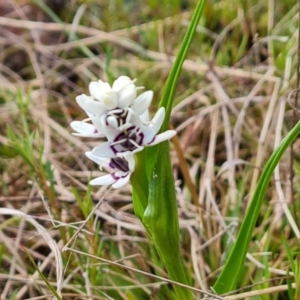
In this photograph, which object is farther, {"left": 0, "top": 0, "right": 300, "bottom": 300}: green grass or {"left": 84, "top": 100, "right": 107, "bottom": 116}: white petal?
{"left": 0, "top": 0, "right": 300, "bottom": 300}: green grass

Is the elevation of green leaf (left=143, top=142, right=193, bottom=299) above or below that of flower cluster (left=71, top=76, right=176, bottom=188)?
below

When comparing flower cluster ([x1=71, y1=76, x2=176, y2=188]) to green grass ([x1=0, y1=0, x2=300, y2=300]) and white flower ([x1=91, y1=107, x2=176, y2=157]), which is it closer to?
white flower ([x1=91, y1=107, x2=176, y2=157])

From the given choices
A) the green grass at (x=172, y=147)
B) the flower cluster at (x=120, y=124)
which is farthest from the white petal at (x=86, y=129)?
the green grass at (x=172, y=147)

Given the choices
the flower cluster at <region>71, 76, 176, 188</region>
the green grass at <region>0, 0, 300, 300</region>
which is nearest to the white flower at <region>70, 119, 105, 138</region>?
the flower cluster at <region>71, 76, 176, 188</region>

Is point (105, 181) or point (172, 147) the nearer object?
point (105, 181)

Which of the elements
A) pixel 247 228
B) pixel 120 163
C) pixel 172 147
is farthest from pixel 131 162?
pixel 172 147

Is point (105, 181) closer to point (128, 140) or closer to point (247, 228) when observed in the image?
point (128, 140)

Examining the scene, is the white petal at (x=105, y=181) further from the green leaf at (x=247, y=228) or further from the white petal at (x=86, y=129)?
the green leaf at (x=247, y=228)
